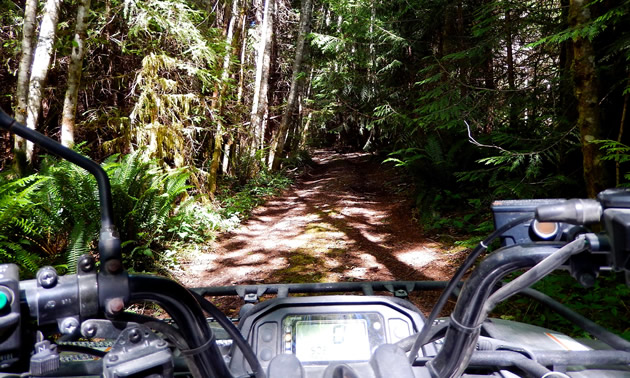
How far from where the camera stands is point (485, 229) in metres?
5.39

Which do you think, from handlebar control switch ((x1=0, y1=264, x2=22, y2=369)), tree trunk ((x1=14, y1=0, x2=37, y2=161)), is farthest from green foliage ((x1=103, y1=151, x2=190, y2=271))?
handlebar control switch ((x1=0, y1=264, x2=22, y2=369))

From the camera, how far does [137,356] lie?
0.76m

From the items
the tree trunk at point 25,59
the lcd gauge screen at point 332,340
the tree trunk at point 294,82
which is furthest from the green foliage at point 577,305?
the tree trunk at point 294,82

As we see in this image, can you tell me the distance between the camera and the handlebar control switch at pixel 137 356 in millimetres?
733

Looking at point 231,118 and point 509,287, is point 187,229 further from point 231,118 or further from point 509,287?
point 509,287

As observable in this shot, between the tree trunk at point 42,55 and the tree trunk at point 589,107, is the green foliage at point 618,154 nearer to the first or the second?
the tree trunk at point 589,107

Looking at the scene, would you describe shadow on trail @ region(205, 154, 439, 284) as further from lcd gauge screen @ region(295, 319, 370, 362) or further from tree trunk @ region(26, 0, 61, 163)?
tree trunk @ region(26, 0, 61, 163)

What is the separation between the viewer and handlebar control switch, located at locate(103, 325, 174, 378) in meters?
0.73

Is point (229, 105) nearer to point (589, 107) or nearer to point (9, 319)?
point (589, 107)

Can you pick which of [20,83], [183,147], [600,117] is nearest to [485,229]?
[600,117]

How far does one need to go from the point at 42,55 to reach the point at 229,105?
16.2ft

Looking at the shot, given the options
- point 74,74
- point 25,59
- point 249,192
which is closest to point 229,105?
point 249,192

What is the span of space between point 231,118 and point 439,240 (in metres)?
6.47

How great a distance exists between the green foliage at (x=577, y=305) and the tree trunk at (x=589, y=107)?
3.34 feet
